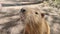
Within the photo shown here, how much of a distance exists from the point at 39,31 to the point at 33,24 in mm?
216

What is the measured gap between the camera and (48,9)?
10.9ft

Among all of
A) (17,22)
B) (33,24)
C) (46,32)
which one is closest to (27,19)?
(33,24)

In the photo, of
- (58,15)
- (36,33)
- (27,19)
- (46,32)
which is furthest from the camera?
(58,15)

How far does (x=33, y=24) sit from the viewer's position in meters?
2.04

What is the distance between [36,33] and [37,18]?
8.3 inches

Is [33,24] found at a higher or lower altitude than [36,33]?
higher

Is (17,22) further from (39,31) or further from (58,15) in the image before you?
(58,15)

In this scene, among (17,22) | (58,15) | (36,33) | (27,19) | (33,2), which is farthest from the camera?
(33,2)

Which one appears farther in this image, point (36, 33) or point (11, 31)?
point (11, 31)

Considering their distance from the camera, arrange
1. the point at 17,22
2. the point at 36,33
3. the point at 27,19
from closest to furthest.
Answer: the point at 27,19, the point at 36,33, the point at 17,22

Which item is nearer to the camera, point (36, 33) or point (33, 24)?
point (33, 24)

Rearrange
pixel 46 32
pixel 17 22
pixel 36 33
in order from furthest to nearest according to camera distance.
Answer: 1. pixel 17 22
2. pixel 46 32
3. pixel 36 33

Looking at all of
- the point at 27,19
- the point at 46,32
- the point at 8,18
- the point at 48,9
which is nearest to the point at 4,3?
the point at 8,18

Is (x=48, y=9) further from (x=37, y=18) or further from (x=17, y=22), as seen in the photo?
(x=37, y=18)
